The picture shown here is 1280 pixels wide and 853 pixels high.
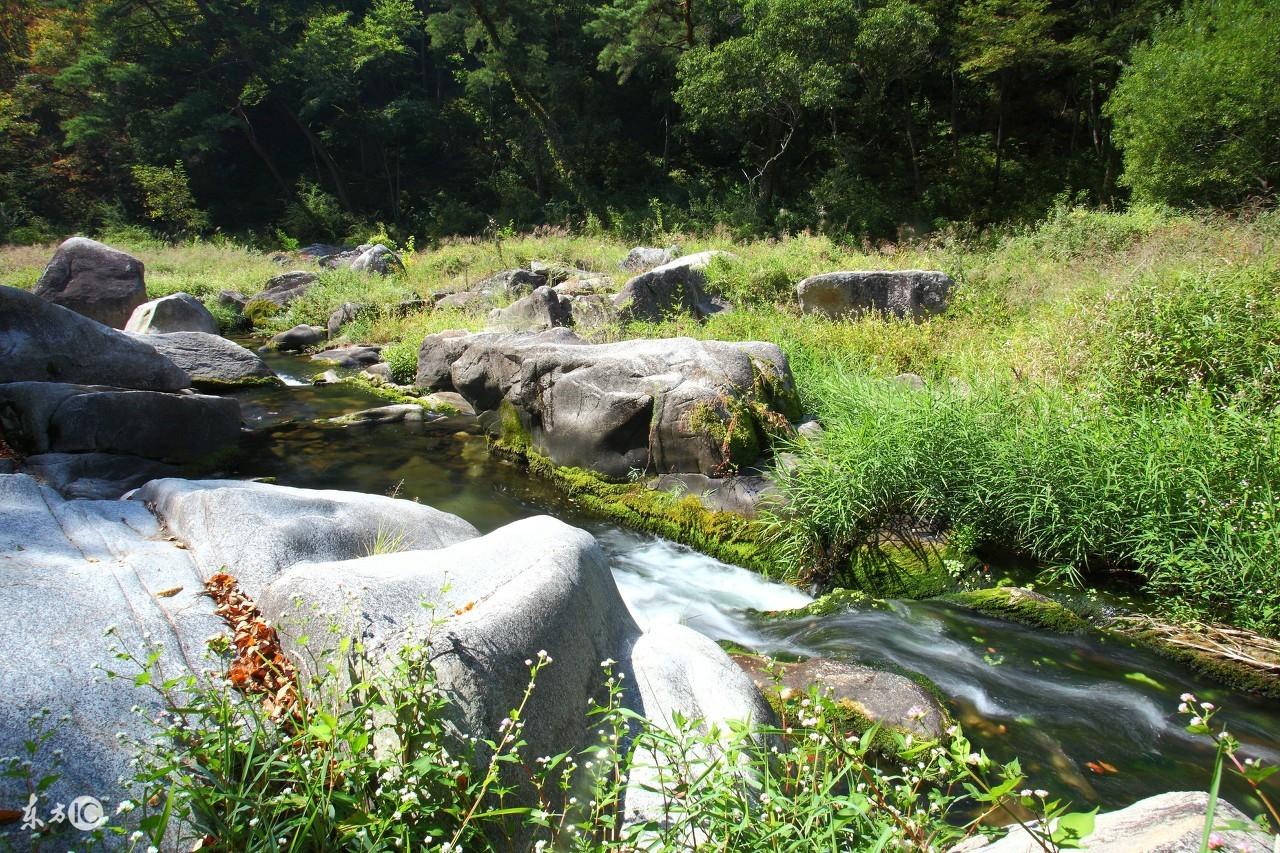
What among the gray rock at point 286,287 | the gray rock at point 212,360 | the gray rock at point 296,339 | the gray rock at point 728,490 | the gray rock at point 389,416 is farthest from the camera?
the gray rock at point 286,287

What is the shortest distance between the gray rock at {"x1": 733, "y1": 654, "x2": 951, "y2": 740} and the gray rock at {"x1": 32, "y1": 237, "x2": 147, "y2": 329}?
1341 cm

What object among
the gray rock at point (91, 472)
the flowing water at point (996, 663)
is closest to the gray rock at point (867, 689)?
the flowing water at point (996, 663)

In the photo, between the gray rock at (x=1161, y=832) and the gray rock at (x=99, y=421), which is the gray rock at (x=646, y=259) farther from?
the gray rock at (x=1161, y=832)

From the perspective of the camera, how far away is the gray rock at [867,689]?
340 centimetres

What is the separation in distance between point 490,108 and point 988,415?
3106 centimetres

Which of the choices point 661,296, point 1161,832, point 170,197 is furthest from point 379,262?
point 1161,832

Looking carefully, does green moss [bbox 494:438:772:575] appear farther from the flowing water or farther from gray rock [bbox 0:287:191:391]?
gray rock [bbox 0:287:191:391]

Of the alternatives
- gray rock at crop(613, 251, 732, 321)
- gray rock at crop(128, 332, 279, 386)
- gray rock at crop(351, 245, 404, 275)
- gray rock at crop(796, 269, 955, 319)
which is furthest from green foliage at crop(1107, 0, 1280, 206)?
gray rock at crop(128, 332, 279, 386)

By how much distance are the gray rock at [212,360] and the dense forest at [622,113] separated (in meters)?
14.0

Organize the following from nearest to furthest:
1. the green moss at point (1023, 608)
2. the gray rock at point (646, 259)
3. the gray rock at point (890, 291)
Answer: the green moss at point (1023, 608), the gray rock at point (890, 291), the gray rock at point (646, 259)

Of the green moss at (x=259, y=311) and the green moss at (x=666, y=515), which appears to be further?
the green moss at (x=259, y=311)

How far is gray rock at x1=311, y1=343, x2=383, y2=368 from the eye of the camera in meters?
12.3

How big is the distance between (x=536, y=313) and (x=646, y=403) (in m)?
5.14

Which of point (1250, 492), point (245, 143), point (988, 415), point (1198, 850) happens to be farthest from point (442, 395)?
point (245, 143)
